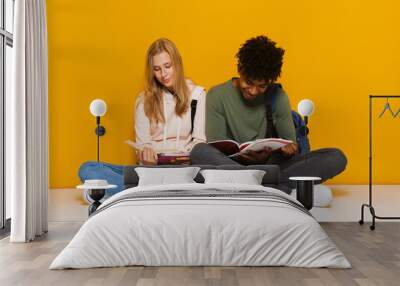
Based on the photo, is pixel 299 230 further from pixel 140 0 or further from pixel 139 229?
pixel 140 0

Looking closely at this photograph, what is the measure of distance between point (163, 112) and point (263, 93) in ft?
4.15

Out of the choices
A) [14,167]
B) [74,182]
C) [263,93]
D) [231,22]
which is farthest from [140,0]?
[14,167]

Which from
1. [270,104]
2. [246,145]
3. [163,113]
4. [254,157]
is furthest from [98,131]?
[270,104]

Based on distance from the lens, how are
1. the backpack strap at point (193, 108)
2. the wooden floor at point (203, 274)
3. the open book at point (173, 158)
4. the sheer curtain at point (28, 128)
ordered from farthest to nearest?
1. the backpack strap at point (193, 108)
2. the open book at point (173, 158)
3. the sheer curtain at point (28, 128)
4. the wooden floor at point (203, 274)

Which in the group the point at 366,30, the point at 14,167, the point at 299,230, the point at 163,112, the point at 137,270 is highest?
the point at 366,30

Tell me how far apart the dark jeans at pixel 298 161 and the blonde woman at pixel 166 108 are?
0.57 feet

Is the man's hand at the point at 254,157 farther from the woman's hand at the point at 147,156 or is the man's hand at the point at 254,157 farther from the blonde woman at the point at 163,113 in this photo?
the woman's hand at the point at 147,156

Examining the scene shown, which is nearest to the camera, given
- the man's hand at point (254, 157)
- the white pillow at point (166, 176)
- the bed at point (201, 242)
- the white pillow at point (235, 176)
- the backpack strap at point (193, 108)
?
the bed at point (201, 242)

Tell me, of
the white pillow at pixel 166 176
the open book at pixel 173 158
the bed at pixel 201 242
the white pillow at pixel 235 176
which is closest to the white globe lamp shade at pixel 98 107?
the open book at pixel 173 158

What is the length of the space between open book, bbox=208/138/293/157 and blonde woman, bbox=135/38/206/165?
254 millimetres

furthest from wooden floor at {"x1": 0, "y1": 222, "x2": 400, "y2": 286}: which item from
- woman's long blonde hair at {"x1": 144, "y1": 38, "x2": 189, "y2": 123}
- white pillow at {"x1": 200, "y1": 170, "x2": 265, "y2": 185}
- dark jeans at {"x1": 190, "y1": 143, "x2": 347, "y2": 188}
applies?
woman's long blonde hair at {"x1": 144, "y1": 38, "x2": 189, "y2": 123}

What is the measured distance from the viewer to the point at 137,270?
4.29 m

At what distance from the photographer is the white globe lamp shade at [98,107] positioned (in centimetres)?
718

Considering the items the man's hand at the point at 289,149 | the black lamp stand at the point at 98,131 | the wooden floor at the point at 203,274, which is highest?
the black lamp stand at the point at 98,131
